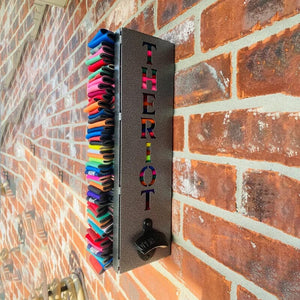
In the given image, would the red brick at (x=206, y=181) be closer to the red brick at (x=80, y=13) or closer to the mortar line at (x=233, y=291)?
the mortar line at (x=233, y=291)

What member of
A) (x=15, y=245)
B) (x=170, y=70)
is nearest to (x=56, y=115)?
(x=170, y=70)

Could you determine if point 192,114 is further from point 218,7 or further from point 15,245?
point 15,245

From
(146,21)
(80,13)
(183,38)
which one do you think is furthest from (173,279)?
(80,13)

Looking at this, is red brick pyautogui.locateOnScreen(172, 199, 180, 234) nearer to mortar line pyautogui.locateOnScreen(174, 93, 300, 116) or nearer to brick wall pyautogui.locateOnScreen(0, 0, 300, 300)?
brick wall pyautogui.locateOnScreen(0, 0, 300, 300)

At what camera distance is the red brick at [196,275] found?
458 mm

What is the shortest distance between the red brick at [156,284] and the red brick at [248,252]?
155 mm

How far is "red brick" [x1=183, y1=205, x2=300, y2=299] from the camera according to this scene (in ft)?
1.14

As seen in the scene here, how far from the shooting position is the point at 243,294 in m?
0.42

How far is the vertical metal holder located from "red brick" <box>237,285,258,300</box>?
18cm

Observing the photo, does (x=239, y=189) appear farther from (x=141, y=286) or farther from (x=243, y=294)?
Result: (x=141, y=286)

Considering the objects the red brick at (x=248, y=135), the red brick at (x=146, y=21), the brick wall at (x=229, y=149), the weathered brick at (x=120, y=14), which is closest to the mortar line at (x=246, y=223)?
the brick wall at (x=229, y=149)

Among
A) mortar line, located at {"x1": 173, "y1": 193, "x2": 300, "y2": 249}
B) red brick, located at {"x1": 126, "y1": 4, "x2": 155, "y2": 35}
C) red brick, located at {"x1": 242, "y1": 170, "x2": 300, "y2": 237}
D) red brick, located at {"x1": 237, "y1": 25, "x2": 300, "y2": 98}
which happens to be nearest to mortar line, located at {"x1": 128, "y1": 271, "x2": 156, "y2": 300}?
mortar line, located at {"x1": 173, "y1": 193, "x2": 300, "y2": 249}

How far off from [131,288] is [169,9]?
2.54 feet

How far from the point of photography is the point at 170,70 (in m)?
0.55
